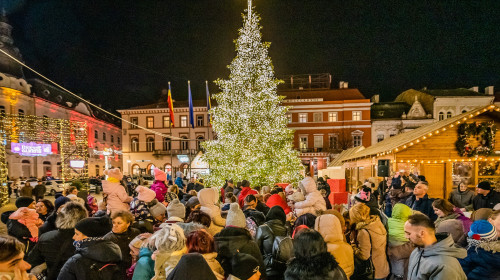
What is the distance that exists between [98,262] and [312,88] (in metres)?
47.1

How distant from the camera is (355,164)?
2194cm

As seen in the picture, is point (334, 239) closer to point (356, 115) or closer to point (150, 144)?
point (356, 115)

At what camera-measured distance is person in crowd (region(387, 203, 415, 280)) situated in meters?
4.50

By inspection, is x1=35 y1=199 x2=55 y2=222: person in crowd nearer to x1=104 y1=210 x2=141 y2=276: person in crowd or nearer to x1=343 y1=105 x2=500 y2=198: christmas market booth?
x1=104 y1=210 x2=141 y2=276: person in crowd

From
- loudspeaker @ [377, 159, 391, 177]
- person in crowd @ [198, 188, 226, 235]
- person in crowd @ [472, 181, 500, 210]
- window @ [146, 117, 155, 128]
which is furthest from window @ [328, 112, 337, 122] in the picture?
person in crowd @ [198, 188, 226, 235]

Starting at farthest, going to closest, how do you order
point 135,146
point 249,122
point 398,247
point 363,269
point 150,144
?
1. point 135,146
2. point 150,144
3. point 249,122
4. point 398,247
5. point 363,269

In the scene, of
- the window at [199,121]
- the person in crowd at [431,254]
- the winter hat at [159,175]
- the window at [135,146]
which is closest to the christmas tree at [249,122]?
the winter hat at [159,175]

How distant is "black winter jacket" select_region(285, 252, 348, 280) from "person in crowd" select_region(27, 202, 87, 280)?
2759 millimetres

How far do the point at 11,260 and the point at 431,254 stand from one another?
11.4 ft

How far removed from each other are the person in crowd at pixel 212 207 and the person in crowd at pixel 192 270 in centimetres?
235

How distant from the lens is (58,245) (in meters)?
3.73

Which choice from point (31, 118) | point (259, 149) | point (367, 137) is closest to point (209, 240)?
point (259, 149)

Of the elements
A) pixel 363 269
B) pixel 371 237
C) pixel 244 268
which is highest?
pixel 244 268

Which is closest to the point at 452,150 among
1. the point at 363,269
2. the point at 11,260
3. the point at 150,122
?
the point at 363,269
